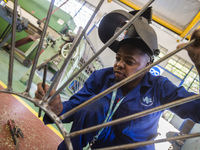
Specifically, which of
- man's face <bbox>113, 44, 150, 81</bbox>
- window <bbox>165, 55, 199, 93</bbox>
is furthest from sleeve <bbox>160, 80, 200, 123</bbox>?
window <bbox>165, 55, 199, 93</bbox>

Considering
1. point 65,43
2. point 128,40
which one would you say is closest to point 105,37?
point 128,40

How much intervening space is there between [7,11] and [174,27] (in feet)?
10.5

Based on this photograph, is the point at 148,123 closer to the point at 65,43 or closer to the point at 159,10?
the point at 65,43

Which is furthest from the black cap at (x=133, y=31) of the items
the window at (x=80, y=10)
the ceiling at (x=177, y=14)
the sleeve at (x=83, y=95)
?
the window at (x=80, y=10)

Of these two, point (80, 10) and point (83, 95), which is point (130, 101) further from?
point (80, 10)

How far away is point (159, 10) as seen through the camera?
2.72 m

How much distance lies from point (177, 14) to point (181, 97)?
8.29 ft

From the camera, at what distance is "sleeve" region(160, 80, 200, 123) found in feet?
2.16

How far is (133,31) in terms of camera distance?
792 millimetres

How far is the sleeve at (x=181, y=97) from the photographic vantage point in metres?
0.66

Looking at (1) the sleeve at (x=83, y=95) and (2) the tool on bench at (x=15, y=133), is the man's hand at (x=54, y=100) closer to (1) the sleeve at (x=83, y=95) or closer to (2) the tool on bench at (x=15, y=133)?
(1) the sleeve at (x=83, y=95)

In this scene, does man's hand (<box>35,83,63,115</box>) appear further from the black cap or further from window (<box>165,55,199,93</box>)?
window (<box>165,55,199,93</box>)

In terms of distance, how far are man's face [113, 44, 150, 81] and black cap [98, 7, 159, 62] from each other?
→ 0.04 meters

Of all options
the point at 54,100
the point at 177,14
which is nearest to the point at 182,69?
the point at 177,14
